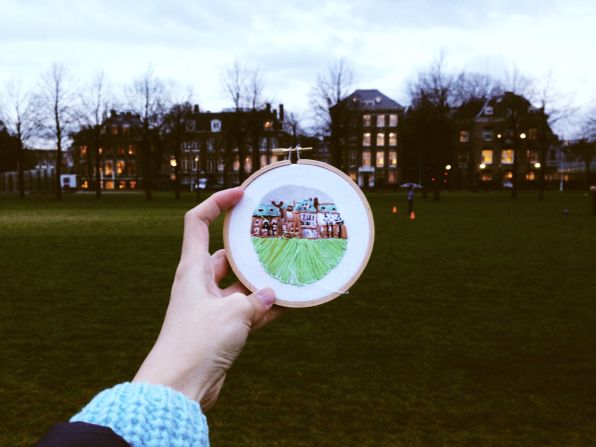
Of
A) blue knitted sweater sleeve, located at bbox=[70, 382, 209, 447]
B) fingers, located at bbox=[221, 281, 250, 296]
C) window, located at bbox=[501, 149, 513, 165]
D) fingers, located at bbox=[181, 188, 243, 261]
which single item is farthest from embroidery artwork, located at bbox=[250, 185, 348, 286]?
window, located at bbox=[501, 149, 513, 165]

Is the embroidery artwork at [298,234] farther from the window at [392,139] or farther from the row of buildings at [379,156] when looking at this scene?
the window at [392,139]

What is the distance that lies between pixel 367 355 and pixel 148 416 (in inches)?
250

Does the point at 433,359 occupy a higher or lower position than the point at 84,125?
lower

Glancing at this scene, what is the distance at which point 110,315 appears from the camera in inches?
363

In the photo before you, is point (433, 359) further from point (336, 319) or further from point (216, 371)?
point (216, 371)

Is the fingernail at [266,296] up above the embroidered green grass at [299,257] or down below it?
below

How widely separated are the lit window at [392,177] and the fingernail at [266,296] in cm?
10548

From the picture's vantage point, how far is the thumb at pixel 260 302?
2.00 m

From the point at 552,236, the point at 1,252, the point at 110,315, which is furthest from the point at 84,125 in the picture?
the point at 110,315

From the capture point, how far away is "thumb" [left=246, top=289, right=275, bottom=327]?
200 cm

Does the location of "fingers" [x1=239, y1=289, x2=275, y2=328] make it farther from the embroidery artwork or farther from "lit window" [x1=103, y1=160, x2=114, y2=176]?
"lit window" [x1=103, y1=160, x2=114, y2=176]

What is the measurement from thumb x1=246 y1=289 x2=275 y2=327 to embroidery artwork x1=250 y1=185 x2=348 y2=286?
0.18 m

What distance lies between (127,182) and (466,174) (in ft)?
227

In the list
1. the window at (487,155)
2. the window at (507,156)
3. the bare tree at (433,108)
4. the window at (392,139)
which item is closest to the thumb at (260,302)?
the bare tree at (433,108)
